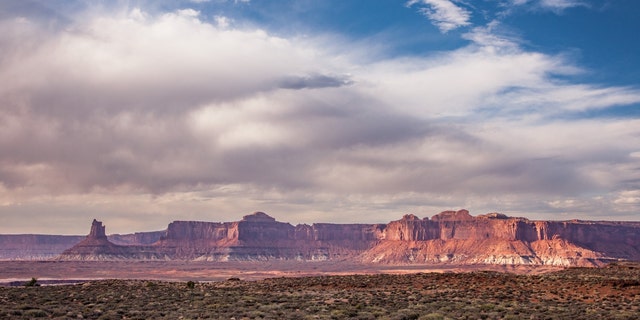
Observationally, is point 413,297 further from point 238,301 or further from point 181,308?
point 181,308

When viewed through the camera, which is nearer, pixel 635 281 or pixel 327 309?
pixel 327 309

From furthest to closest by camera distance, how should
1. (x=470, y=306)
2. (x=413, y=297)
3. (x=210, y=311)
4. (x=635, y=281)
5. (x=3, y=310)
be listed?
(x=635, y=281)
(x=413, y=297)
(x=470, y=306)
(x=210, y=311)
(x=3, y=310)

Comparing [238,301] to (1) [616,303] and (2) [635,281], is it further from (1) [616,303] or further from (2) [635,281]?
(2) [635,281]

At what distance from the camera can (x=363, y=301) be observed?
40406mm

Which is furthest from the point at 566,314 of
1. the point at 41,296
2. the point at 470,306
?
the point at 41,296

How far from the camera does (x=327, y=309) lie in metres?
35.7

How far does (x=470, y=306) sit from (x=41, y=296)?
95.8 ft

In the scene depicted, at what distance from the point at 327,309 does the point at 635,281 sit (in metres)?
30.3

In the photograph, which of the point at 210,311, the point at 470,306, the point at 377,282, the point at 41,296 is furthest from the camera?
the point at 377,282

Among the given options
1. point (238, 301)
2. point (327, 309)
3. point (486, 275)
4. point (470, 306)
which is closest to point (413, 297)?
point (470, 306)

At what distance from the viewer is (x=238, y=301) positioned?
39281mm

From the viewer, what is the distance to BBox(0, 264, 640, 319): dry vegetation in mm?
32688

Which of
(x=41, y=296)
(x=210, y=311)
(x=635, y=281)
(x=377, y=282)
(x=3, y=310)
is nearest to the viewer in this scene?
(x=3, y=310)

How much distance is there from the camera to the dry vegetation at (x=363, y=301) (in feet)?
107
